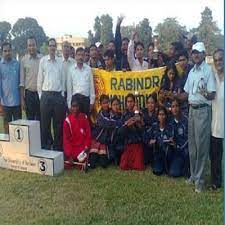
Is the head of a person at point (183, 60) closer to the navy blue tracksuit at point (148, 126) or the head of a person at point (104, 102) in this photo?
the navy blue tracksuit at point (148, 126)

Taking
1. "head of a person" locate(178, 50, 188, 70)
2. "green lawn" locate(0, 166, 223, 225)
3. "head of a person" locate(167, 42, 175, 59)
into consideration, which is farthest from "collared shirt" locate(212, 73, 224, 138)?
"head of a person" locate(167, 42, 175, 59)

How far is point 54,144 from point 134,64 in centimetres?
152

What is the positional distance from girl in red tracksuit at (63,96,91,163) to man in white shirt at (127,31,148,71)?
0.97m

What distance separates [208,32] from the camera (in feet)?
13.3

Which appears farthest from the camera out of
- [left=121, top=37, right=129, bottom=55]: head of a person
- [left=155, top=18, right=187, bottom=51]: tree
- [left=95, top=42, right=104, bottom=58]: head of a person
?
[left=121, top=37, right=129, bottom=55]: head of a person

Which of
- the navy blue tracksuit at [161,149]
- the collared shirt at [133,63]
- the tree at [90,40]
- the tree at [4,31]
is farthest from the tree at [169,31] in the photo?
the tree at [4,31]

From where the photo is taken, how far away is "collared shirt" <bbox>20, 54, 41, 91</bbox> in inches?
219

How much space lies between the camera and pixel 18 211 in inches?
154

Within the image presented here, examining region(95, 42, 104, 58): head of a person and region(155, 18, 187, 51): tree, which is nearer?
region(155, 18, 187, 51): tree

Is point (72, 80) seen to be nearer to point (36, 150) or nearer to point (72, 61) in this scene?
point (72, 61)

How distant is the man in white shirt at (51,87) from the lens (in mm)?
5332

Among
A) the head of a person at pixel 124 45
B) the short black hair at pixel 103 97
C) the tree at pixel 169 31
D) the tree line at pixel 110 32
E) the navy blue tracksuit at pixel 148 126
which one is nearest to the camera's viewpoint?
the tree line at pixel 110 32

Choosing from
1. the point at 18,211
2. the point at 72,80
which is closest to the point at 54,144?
the point at 72,80

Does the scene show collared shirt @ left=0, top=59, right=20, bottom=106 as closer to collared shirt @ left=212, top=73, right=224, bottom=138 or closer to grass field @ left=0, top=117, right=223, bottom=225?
grass field @ left=0, top=117, right=223, bottom=225
